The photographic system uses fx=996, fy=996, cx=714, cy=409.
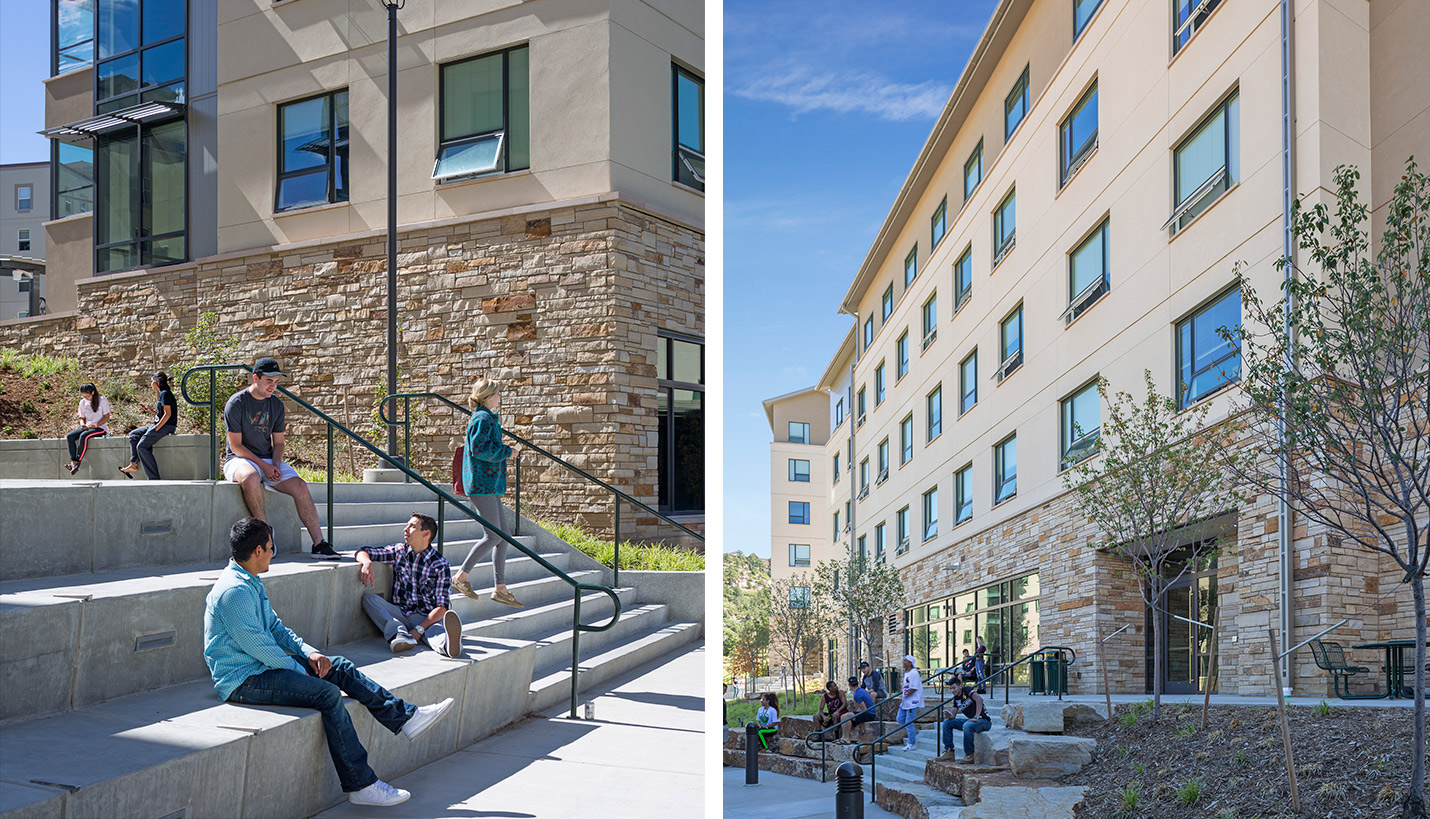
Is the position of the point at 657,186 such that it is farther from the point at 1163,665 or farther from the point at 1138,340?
the point at 1163,665

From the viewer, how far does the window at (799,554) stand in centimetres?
524

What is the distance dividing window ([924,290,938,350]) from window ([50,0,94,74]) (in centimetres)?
1278

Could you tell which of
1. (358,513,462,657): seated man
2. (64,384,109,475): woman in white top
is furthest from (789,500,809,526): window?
(64,384,109,475): woman in white top

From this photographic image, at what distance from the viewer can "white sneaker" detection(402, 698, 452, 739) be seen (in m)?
3.89

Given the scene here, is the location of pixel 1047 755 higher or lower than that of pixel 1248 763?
lower

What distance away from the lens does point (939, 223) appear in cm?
525

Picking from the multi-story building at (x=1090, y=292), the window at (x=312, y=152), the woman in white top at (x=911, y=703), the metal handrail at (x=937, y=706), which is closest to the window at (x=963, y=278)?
the multi-story building at (x=1090, y=292)

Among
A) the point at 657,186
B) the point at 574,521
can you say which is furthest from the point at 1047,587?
the point at 657,186

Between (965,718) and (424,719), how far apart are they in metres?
2.38

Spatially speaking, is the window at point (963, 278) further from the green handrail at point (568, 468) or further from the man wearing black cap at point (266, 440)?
the man wearing black cap at point (266, 440)

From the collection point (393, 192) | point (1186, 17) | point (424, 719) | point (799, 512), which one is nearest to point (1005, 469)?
point (799, 512)

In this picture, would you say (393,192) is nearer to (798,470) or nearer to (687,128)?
(687,128)

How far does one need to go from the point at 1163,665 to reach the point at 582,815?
234 centimetres

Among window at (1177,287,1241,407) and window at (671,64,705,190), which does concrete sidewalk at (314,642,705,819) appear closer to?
window at (1177,287,1241,407)
